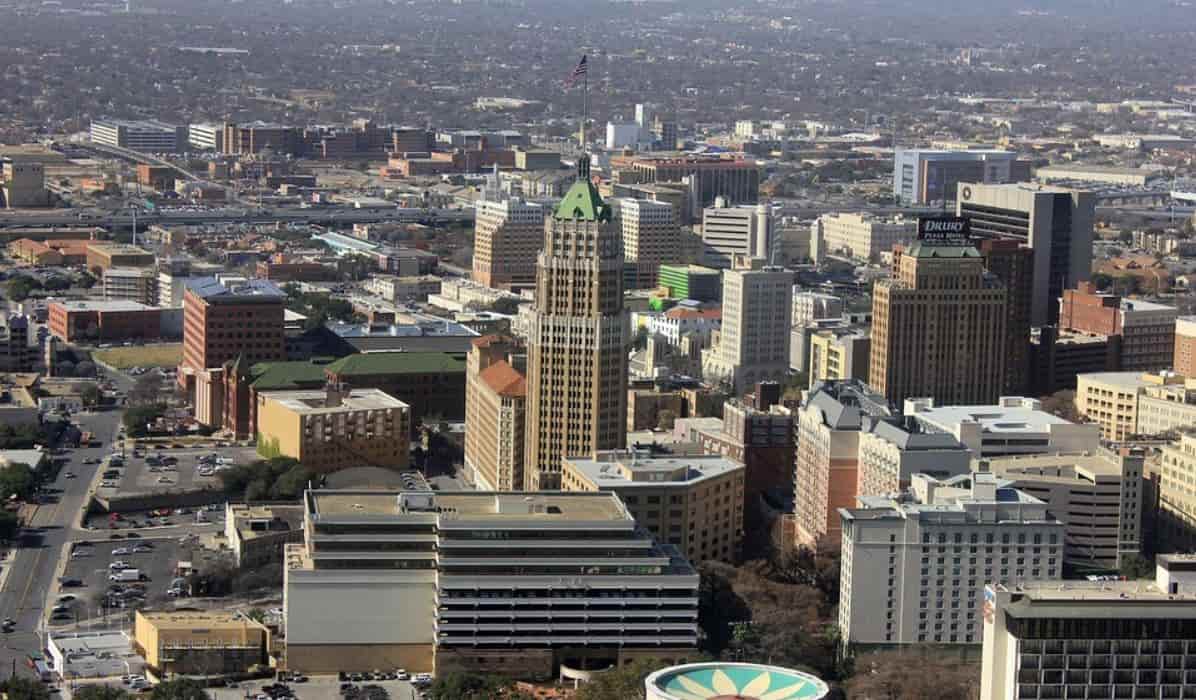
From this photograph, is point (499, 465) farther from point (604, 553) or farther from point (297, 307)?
point (297, 307)

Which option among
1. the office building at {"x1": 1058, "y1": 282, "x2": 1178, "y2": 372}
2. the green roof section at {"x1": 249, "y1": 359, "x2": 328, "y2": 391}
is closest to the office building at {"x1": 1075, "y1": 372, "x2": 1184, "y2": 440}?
the office building at {"x1": 1058, "y1": 282, "x2": 1178, "y2": 372}

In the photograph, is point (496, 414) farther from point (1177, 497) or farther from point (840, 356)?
point (1177, 497)

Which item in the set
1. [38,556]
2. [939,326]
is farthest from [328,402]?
[939,326]

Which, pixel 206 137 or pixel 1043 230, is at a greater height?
pixel 1043 230

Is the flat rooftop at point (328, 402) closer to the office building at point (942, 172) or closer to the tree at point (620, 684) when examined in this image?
the tree at point (620, 684)

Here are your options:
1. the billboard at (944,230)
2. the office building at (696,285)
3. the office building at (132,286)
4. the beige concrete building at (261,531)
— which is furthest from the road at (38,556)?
the office building at (696,285)

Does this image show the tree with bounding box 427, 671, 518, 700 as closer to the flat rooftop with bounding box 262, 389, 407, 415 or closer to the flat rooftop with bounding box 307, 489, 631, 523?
the flat rooftop with bounding box 307, 489, 631, 523

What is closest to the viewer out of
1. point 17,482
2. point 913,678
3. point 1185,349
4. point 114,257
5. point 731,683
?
point 731,683
